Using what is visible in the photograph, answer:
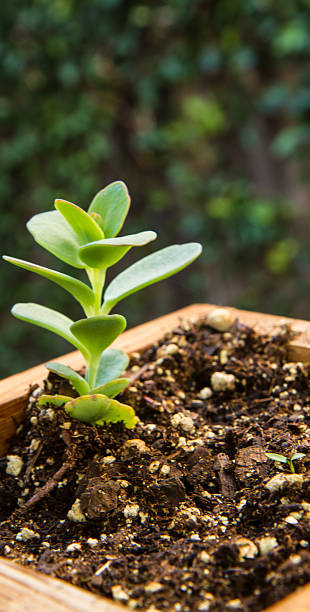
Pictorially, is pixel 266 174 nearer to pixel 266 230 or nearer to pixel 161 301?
pixel 266 230

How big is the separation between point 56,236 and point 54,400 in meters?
0.23

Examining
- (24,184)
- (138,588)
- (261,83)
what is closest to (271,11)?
(261,83)

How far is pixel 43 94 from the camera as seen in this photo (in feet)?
9.07

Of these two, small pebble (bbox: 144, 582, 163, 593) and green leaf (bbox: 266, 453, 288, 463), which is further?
green leaf (bbox: 266, 453, 288, 463)

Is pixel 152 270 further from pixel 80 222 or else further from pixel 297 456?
pixel 297 456

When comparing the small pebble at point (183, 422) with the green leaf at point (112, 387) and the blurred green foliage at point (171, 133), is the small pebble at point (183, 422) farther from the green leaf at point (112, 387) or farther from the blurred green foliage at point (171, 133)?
the blurred green foliage at point (171, 133)

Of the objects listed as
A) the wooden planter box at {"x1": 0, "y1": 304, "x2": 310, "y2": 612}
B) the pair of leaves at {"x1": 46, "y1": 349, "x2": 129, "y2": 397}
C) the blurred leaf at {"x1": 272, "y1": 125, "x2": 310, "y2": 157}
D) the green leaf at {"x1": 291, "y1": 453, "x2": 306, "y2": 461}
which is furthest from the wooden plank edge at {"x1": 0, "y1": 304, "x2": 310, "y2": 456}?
the blurred leaf at {"x1": 272, "y1": 125, "x2": 310, "y2": 157}

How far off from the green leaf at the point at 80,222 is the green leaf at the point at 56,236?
17 millimetres

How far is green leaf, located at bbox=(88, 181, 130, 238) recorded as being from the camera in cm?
84

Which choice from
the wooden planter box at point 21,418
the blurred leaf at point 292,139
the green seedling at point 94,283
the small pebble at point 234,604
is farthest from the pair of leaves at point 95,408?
the blurred leaf at point 292,139

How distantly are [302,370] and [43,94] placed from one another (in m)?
2.20

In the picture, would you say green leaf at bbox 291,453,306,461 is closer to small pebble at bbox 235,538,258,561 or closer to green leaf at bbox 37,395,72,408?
small pebble at bbox 235,538,258,561

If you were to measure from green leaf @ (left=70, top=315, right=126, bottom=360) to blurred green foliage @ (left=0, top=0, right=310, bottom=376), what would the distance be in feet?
6.24

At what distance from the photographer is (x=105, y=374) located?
2.92ft
